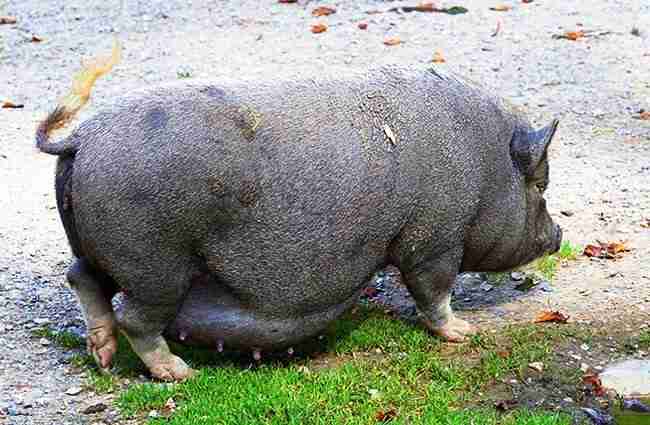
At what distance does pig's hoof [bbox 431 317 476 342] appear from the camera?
18.6 feet

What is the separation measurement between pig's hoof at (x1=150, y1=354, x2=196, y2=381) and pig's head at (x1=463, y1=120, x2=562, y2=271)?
1500mm

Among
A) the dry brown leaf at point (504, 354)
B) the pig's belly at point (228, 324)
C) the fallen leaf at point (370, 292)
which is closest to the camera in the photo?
the pig's belly at point (228, 324)

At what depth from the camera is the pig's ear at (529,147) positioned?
5.53 metres

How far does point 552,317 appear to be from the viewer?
19.2 ft

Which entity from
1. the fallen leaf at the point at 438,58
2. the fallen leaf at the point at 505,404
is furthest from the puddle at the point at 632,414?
the fallen leaf at the point at 438,58

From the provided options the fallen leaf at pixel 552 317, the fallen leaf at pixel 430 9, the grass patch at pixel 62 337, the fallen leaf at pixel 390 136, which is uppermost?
the fallen leaf at pixel 390 136

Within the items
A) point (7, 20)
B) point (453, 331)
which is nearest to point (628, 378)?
point (453, 331)

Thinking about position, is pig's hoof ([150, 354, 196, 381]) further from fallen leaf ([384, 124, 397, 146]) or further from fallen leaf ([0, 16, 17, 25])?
fallen leaf ([0, 16, 17, 25])

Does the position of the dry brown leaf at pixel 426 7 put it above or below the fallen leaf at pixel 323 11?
below

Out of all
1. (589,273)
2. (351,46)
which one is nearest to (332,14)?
(351,46)

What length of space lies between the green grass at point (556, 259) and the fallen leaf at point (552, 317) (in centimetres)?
51

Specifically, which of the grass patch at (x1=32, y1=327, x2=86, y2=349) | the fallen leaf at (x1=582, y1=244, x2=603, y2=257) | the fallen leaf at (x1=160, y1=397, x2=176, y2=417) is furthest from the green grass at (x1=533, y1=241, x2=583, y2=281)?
the grass patch at (x1=32, y1=327, x2=86, y2=349)

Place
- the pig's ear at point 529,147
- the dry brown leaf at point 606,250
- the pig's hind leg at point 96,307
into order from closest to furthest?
the pig's hind leg at point 96,307 < the pig's ear at point 529,147 < the dry brown leaf at point 606,250

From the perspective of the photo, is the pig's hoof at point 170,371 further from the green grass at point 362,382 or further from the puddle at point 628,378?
the puddle at point 628,378
